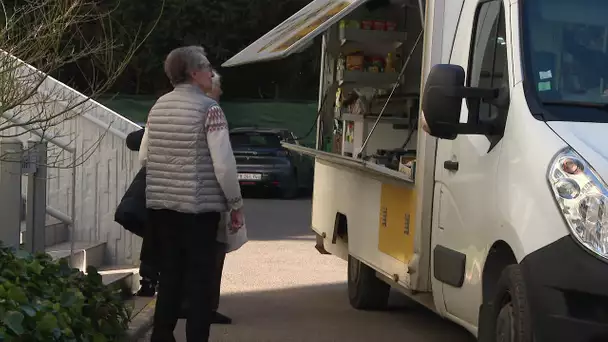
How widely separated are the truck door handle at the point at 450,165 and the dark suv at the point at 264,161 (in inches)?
583

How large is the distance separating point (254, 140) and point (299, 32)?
46.5ft

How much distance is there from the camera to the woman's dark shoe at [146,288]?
28.9 ft

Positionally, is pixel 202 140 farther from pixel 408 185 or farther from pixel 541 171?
pixel 541 171

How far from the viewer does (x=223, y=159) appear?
6254mm

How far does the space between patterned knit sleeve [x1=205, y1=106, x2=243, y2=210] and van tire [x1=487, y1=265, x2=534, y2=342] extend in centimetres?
180

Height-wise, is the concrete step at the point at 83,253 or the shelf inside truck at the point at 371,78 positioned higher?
the shelf inside truck at the point at 371,78

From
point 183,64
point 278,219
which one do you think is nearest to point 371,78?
point 183,64

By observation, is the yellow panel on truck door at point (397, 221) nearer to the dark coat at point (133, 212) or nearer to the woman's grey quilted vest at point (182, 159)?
the woman's grey quilted vest at point (182, 159)

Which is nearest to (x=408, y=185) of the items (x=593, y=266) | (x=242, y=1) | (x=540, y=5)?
(x=540, y=5)

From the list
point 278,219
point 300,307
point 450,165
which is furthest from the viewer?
point 278,219

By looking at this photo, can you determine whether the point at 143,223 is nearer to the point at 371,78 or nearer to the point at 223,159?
the point at 223,159

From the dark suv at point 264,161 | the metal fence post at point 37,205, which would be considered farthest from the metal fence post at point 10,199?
the dark suv at point 264,161

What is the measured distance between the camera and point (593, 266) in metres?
4.30

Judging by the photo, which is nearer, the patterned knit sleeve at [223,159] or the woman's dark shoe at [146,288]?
the patterned knit sleeve at [223,159]
